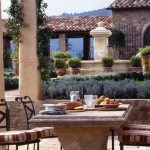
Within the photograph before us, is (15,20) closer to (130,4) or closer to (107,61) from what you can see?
(107,61)

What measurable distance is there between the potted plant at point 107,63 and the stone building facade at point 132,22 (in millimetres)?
9682

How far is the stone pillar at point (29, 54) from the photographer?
1033cm

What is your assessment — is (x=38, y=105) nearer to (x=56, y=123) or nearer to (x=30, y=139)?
(x=30, y=139)

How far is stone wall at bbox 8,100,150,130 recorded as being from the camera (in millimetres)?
9797

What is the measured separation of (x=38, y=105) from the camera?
1023 cm

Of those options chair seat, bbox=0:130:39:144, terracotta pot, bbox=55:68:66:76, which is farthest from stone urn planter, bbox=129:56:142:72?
chair seat, bbox=0:130:39:144

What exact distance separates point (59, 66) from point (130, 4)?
→ 426 inches

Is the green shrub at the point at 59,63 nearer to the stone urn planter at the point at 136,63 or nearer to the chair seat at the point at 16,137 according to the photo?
the stone urn planter at the point at 136,63

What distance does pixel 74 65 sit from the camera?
68.7 ft

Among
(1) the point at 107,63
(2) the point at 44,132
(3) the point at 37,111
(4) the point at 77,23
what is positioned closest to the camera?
(2) the point at 44,132

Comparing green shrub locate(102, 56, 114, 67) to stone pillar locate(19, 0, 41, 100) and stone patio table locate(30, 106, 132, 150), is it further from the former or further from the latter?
stone patio table locate(30, 106, 132, 150)

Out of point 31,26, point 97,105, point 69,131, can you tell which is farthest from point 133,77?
point 69,131

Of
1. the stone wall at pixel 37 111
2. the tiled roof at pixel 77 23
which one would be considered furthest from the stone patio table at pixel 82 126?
the tiled roof at pixel 77 23

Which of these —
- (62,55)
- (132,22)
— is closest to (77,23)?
(132,22)
